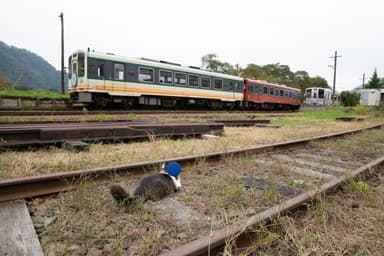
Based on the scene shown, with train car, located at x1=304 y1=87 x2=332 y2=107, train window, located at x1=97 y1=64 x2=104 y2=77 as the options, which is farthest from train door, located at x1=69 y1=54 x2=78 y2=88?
train car, located at x1=304 y1=87 x2=332 y2=107

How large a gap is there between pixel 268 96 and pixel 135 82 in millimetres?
14360

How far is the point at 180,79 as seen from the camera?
15.3 meters

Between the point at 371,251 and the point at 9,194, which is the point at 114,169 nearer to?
the point at 9,194

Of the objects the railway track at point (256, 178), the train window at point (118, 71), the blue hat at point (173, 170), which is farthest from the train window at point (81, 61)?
the blue hat at point (173, 170)

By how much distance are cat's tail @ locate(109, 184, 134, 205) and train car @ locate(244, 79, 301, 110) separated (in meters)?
19.7

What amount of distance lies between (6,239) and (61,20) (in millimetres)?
28530

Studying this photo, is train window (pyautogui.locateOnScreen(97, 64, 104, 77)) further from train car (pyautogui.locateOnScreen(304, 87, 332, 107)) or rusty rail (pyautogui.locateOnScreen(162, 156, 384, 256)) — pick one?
train car (pyautogui.locateOnScreen(304, 87, 332, 107))

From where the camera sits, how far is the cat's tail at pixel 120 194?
6.64 ft

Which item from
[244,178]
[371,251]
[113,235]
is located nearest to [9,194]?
[113,235]

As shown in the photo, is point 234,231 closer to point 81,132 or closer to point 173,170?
point 173,170

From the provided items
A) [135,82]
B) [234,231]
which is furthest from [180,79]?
[234,231]

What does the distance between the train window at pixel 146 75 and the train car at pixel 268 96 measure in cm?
987

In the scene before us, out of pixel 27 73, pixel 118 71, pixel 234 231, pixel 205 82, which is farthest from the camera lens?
pixel 205 82

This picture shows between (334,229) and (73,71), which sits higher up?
(73,71)
